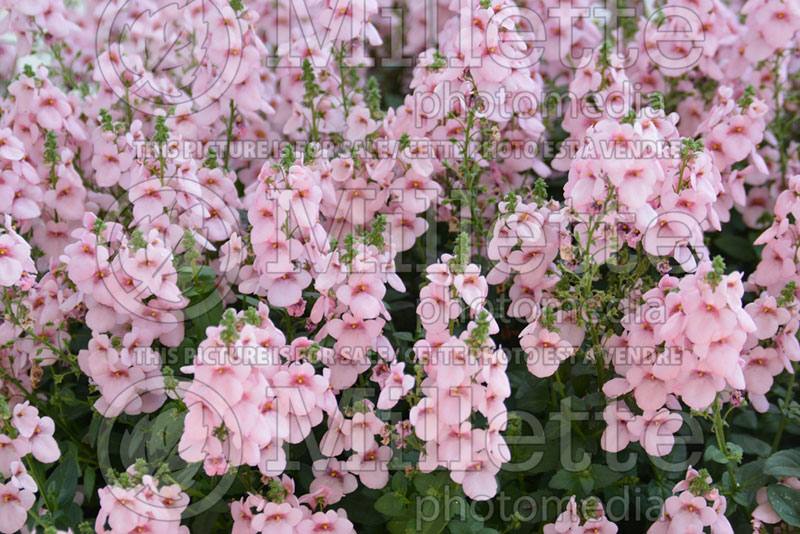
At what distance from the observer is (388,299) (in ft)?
6.19

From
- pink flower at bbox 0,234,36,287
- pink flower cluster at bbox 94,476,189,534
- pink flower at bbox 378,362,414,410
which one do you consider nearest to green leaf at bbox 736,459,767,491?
pink flower at bbox 378,362,414,410

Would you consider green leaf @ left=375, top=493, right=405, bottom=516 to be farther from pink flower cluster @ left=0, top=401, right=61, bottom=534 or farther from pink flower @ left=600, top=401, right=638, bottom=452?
pink flower cluster @ left=0, top=401, right=61, bottom=534

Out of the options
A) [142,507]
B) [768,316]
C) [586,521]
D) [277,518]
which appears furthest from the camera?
[768,316]

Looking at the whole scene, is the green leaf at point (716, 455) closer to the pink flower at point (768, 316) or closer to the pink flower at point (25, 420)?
the pink flower at point (768, 316)

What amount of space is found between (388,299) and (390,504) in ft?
1.63

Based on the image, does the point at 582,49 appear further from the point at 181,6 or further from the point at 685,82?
the point at 181,6

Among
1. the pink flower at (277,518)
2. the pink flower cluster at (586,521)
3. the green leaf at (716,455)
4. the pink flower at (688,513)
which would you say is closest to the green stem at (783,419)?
the green leaf at (716,455)

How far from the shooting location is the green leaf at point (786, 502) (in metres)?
1.61

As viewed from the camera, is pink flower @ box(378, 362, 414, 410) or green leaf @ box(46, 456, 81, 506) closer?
pink flower @ box(378, 362, 414, 410)

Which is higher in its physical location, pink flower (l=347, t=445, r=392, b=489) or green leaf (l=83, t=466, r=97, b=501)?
pink flower (l=347, t=445, r=392, b=489)

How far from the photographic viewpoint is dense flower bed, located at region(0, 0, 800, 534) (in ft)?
4.57

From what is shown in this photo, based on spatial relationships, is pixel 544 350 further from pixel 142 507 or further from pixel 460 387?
pixel 142 507

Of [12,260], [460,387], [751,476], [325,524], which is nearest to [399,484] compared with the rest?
[325,524]

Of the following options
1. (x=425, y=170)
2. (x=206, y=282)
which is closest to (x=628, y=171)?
(x=425, y=170)
